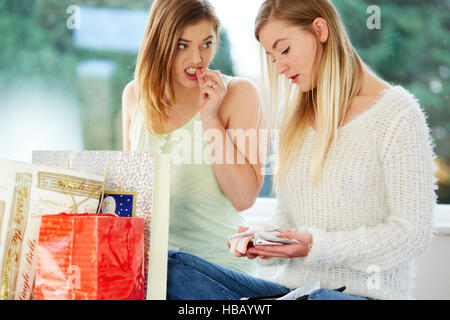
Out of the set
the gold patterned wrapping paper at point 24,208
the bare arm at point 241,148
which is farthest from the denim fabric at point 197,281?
the bare arm at point 241,148

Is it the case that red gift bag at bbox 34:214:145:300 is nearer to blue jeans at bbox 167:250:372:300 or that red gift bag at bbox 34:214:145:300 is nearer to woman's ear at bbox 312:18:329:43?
blue jeans at bbox 167:250:372:300

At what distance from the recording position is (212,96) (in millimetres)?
1374

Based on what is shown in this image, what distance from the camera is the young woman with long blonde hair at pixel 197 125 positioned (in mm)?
1404

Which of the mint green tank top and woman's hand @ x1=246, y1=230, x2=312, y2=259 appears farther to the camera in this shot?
the mint green tank top

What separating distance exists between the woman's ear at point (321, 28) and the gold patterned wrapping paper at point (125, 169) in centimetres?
51

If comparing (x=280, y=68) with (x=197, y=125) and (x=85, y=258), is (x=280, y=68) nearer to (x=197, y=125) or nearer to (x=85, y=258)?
(x=197, y=125)

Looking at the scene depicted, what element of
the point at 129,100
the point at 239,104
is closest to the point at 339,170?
the point at 239,104

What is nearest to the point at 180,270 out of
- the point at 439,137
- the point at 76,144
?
the point at 76,144

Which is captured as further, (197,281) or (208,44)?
(208,44)

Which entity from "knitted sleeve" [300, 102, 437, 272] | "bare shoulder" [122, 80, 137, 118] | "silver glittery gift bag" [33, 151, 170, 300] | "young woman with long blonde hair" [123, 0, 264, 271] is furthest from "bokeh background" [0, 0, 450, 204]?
"silver glittery gift bag" [33, 151, 170, 300]

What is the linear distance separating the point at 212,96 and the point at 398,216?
1.94ft

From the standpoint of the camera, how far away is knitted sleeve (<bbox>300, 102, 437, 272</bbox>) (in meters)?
1.02

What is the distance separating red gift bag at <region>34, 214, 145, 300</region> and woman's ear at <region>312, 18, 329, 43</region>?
2.14ft

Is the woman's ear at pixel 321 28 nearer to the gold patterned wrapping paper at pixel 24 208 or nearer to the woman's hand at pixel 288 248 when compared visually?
the woman's hand at pixel 288 248
